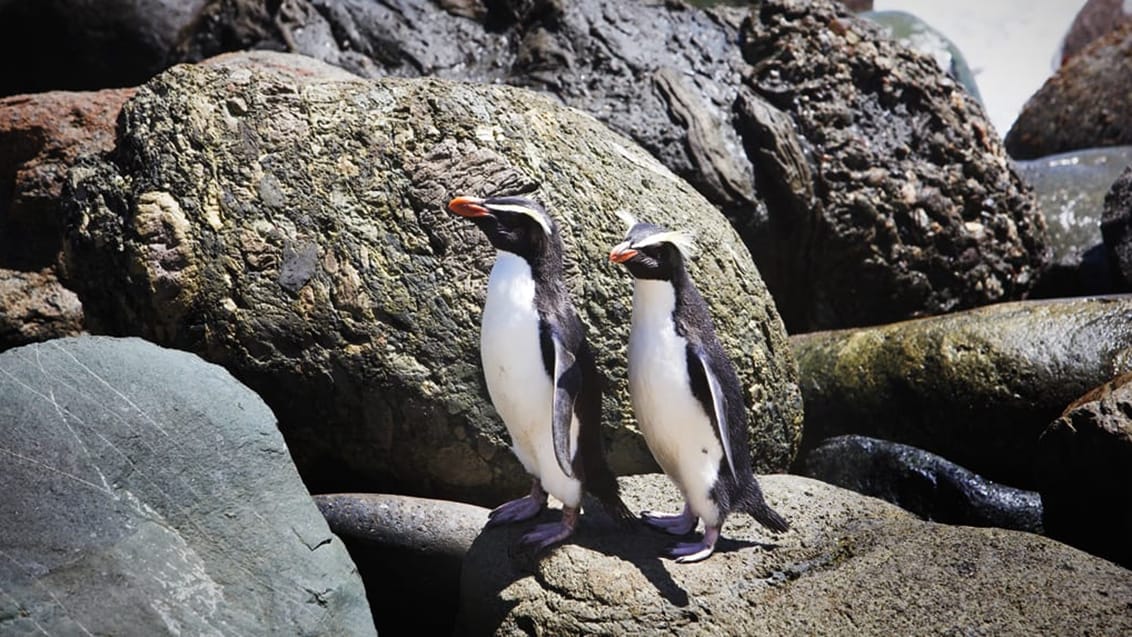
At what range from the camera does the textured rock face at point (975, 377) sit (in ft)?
19.2

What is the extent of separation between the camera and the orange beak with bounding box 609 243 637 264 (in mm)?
3708

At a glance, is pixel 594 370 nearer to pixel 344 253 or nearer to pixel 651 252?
pixel 651 252

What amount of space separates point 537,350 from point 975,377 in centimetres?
310

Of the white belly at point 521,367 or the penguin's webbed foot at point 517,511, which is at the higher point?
the white belly at point 521,367

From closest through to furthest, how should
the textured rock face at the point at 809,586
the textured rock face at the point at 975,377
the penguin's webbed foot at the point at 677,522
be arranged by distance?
the textured rock face at the point at 809,586 → the penguin's webbed foot at the point at 677,522 → the textured rock face at the point at 975,377

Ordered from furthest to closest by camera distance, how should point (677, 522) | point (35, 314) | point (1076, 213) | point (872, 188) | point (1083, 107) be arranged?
1. point (1083, 107)
2. point (1076, 213)
3. point (872, 188)
4. point (35, 314)
5. point (677, 522)

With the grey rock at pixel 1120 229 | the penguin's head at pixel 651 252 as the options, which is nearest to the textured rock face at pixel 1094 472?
the penguin's head at pixel 651 252

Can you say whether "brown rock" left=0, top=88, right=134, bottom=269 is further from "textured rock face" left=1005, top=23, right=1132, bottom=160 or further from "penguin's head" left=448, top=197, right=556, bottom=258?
"textured rock face" left=1005, top=23, right=1132, bottom=160

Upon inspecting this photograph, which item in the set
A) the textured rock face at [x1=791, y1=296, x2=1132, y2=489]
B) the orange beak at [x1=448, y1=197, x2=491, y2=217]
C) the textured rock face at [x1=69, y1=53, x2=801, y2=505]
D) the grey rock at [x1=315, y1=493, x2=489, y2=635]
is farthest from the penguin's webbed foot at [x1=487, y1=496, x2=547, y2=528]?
the textured rock face at [x1=791, y1=296, x2=1132, y2=489]

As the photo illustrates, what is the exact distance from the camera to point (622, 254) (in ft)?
12.2

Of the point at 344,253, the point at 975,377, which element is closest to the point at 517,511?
the point at 344,253

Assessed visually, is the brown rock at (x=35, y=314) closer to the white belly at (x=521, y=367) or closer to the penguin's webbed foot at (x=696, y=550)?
the white belly at (x=521, y=367)

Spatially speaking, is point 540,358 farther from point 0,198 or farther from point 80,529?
point 0,198

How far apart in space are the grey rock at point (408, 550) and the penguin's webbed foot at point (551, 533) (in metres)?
0.55
